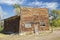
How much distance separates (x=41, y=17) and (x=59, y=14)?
41105 mm

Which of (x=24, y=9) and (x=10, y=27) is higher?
(x=24, y=9)

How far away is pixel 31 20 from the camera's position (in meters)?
38.2

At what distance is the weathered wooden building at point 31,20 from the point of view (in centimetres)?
3731

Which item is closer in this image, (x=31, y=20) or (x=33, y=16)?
(x=31, y=20)

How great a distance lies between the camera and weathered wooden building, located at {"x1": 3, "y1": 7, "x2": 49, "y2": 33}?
122 ft

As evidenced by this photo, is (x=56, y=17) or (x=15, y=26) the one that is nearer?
(x=15, y=26)

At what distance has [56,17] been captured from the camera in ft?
254

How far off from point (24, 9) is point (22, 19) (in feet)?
7.18

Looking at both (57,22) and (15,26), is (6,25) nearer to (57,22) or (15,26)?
(15,26)

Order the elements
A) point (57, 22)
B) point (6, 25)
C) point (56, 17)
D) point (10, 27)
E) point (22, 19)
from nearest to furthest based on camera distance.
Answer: point (22, 19) < point (10, 27) < point (6, 25) < point (57, 22) < point (56, 17)

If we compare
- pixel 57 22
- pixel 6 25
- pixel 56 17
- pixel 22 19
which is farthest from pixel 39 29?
pixel 56 17

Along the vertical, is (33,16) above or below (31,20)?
above

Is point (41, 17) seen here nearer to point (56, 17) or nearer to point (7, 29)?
point (7, 29)

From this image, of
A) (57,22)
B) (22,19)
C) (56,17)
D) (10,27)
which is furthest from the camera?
(56,17)
